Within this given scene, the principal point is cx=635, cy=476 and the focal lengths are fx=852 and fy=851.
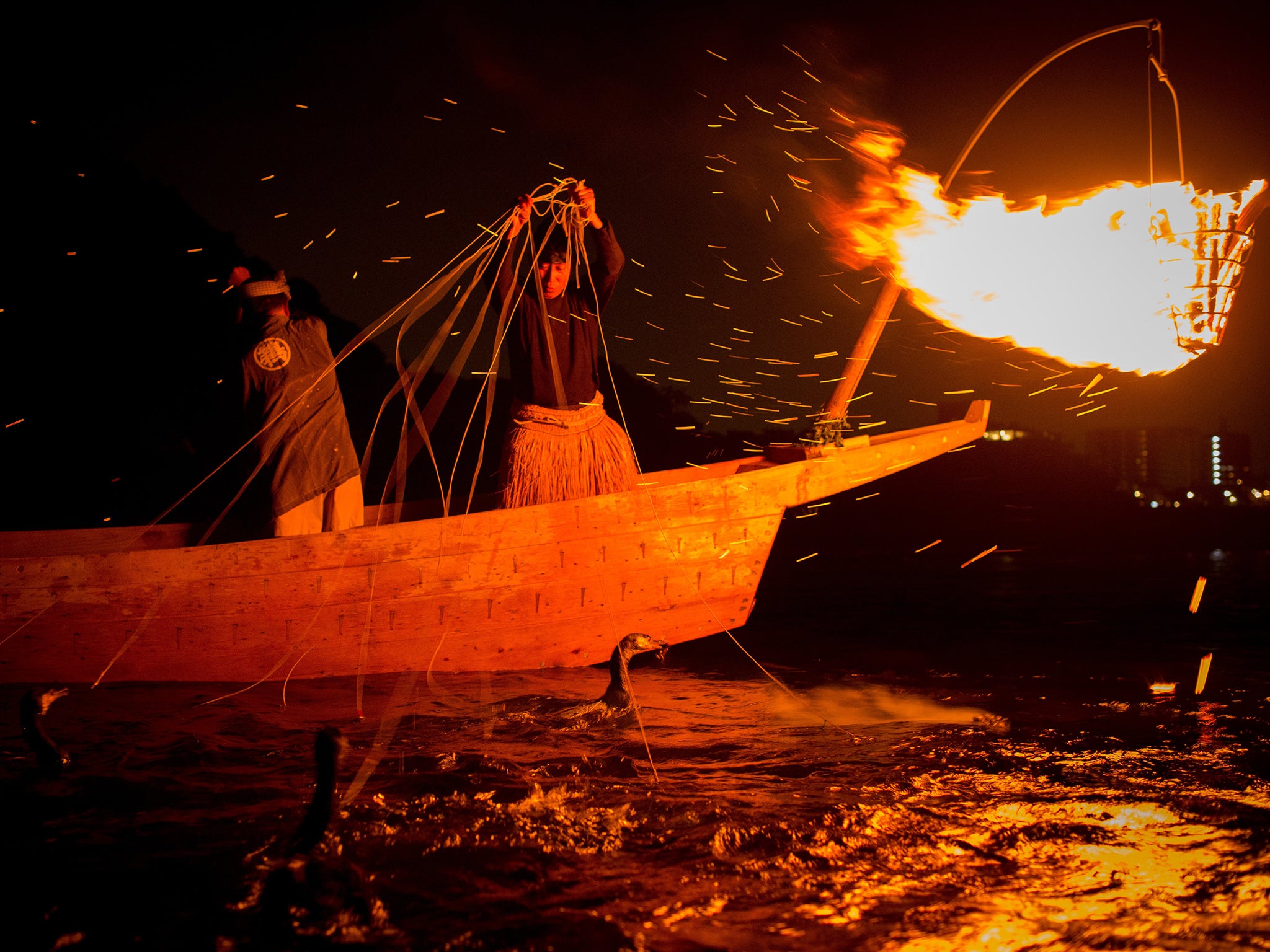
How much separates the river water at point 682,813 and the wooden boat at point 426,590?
0.48ft

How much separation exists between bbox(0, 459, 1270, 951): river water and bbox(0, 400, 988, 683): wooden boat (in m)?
0.14

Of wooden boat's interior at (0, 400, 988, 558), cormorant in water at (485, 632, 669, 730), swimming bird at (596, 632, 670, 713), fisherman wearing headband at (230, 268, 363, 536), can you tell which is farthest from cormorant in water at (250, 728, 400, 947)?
wooden boat's interior at (0, 400, 988, 558)

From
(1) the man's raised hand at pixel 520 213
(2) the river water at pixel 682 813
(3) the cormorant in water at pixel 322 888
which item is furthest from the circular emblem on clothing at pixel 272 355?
(3) the cormorant in water at pixel 322 888

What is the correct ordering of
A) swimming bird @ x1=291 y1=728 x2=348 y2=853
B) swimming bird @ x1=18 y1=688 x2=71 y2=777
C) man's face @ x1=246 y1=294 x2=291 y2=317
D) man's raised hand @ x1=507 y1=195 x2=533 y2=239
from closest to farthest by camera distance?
swimming bird @ x1=291 y1=728 x2=348 y2=853 < swimming bird @ x1=18 y1=688 x2=71 y2=777 < man's raised hand @ x1=507 y1=195 x2=533 y2=239 < man's face @ x1=246 y1=294 x2=291 y2=317

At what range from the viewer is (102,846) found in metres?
2.06

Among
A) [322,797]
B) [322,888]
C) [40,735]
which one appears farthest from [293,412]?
[322,888]

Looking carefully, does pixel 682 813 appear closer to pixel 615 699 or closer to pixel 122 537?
pixel 615 699

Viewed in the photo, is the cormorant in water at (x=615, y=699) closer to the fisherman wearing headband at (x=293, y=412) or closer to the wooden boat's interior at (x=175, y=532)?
the wooden boat's interior at (x=175, y=532)

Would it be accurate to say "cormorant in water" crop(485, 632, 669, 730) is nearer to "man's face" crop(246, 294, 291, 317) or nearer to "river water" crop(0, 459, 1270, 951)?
"river water" crop(0, 459, 1270, 951)

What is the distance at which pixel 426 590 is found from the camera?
12.6 ft

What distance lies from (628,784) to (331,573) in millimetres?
1800

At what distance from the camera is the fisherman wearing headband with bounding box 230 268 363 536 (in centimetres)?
415

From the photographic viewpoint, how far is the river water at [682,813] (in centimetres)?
172

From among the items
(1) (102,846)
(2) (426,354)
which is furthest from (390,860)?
(2) (426,354)
